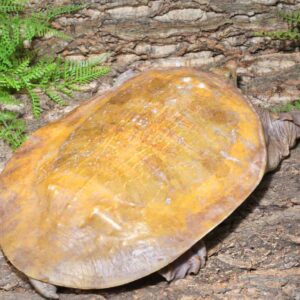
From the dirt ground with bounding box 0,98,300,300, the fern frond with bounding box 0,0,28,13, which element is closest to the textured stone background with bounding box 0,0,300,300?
the fern frond with bounding box 0,0,28,13

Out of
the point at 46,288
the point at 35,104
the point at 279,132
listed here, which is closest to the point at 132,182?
the point at 46,288

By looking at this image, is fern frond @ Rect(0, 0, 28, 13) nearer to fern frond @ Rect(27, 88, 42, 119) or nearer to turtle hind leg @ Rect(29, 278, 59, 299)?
fern frond @ Rect(27, 88, 42, 119)

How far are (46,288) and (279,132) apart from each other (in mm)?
1999

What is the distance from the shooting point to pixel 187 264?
3.10m

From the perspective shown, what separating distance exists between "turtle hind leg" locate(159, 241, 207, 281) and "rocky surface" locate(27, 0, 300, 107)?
1.83 m

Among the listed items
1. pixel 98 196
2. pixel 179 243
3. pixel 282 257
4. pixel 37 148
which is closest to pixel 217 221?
pixel 179 243

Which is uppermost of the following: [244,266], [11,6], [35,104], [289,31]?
[11,6]

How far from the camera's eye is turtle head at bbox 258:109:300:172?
145 inches

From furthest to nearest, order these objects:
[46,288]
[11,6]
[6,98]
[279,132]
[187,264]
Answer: [11,6] < [6,98] < [279,132] < [187,264] < [46,288]

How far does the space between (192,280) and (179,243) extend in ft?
1.08

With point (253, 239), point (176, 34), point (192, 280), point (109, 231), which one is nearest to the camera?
point (109, 231)

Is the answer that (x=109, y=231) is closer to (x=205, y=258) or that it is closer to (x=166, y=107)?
(x=205, y=258)

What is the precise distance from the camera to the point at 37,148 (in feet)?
11.3

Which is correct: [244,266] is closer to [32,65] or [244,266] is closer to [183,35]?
[183,35]
